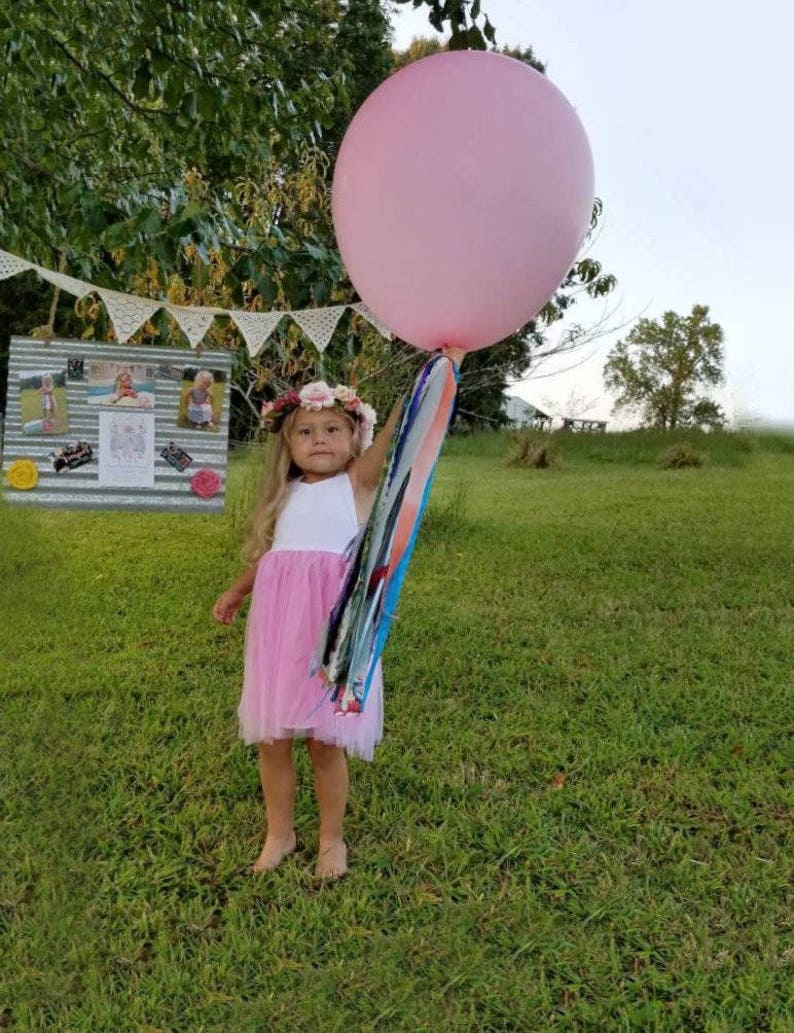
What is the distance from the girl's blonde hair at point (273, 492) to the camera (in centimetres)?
231

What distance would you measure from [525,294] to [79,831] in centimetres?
185

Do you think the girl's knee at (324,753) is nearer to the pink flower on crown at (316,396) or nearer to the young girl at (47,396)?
the pink flower on crown at (316,396)

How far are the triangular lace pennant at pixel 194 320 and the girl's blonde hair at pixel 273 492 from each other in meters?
0.72

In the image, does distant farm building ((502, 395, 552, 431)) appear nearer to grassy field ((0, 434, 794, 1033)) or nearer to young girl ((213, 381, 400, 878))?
grassy field ((0, 434, 794, 1033))

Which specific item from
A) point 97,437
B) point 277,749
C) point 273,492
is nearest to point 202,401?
point 97,437

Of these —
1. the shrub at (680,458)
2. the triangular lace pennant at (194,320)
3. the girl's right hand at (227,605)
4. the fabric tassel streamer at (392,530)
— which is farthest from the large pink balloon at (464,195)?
the shrub at (680,458)

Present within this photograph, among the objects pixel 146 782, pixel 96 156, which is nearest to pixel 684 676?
pixel 146 782

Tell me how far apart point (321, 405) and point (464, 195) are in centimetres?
62

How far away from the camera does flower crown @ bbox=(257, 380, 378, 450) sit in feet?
7.30

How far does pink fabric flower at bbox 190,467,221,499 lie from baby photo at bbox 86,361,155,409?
30 cm

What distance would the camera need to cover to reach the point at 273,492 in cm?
234

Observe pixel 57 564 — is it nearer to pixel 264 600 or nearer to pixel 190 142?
pixel 190 142

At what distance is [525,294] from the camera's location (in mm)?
2002

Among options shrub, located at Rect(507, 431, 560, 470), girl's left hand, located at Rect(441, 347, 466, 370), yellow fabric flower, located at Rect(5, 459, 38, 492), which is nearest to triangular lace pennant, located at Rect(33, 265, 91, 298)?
yellow fabric flower, located at Rect(5, 459, 38, 492)
